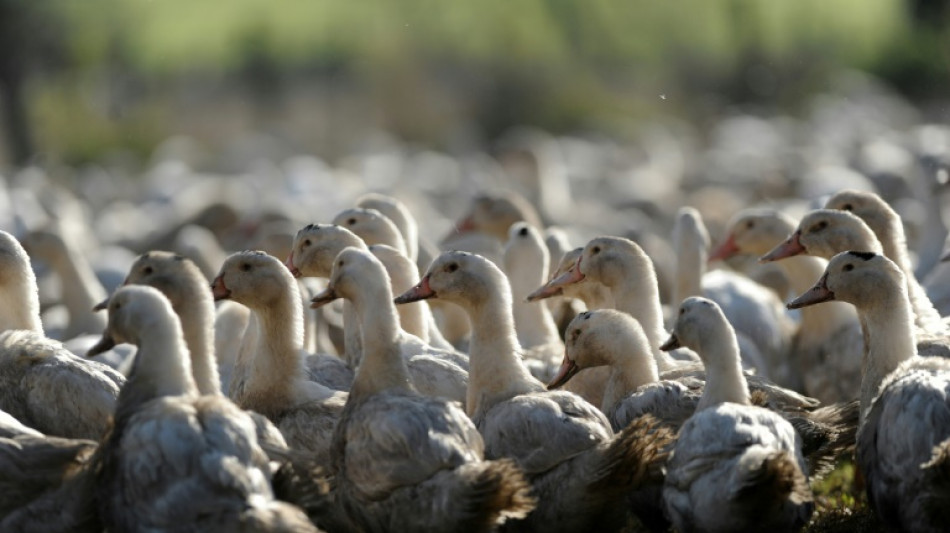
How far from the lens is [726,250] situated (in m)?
13.2

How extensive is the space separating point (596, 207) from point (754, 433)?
16.2m

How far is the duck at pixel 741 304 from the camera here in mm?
11883

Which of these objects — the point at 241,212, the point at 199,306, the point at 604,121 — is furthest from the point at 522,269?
the point at 604,121

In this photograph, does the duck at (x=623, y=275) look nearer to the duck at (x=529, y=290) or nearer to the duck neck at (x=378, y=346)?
the duck at (x=529, y=290)

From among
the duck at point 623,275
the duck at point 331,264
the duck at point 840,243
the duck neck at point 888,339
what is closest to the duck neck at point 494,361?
the duck at point 331,264

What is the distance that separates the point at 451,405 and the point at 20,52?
30.3m

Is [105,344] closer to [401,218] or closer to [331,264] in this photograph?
[331,264]

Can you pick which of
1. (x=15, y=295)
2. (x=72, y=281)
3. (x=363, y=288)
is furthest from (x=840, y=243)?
(x=72, y=281)

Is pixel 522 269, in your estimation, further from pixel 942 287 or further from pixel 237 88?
pixel 237 88

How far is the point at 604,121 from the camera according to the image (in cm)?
4781

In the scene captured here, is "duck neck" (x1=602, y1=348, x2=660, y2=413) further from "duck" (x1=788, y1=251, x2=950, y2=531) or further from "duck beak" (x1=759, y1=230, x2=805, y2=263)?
"duck beak" (x1=759, y1=230, x2=805, y2=263)

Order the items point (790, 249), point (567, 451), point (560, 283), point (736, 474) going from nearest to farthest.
Result: point (736, 474) < point (567, 451) < point (560, 283) < point (790, 249)

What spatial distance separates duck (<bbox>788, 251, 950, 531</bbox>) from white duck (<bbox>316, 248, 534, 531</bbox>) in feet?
5.32

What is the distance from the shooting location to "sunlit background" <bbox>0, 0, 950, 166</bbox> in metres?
42.8
